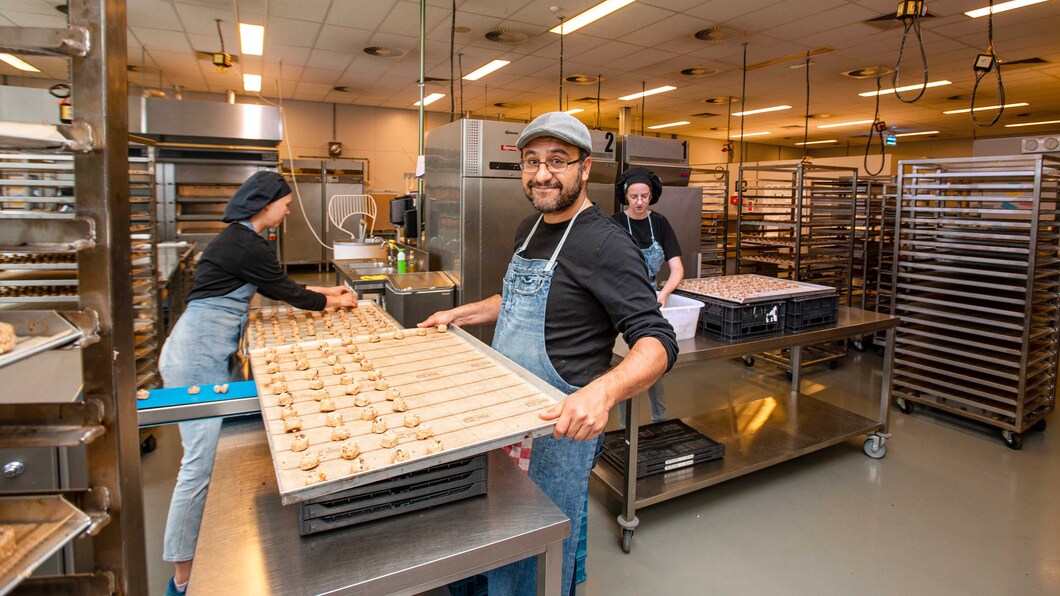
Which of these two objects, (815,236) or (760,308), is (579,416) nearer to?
(760,308)

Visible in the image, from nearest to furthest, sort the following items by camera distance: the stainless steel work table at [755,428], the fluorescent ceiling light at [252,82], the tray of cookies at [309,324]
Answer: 1. the tray of cookies at [309,324]
2. the stainless steel work table at [755,428]
3. the fluorescent ceiling light at [252,82]

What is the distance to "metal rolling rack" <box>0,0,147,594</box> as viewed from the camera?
74 centimetres

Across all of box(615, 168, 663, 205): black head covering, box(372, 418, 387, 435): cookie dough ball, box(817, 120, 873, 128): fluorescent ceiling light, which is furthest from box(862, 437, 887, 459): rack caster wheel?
box(817, 120, 873, 128): fluorescent ceiling light

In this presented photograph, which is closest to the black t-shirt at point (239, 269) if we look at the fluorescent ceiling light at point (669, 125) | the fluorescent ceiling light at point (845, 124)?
the fluorescent ceiling light at point (669, 125)

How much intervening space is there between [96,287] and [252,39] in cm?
728

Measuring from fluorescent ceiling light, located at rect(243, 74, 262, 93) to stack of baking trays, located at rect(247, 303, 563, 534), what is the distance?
8593 millimetres

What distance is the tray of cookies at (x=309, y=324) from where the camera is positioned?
2.16 m

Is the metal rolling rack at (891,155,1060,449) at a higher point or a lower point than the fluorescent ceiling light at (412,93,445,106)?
lower

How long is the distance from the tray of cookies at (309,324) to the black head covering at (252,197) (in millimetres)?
454

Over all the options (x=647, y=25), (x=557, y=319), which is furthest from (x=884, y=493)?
(x=647, y=25)

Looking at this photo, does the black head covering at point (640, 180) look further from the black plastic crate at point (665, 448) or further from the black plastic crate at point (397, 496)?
the black plastic crate at point (397, 496)

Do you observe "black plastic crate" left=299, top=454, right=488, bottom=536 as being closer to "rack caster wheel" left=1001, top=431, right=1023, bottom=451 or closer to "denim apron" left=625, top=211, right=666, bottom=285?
"denim apron" left=625, top=211, right=666, bottom=285

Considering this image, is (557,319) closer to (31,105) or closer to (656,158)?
(656,158)

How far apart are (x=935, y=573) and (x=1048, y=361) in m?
2.53
